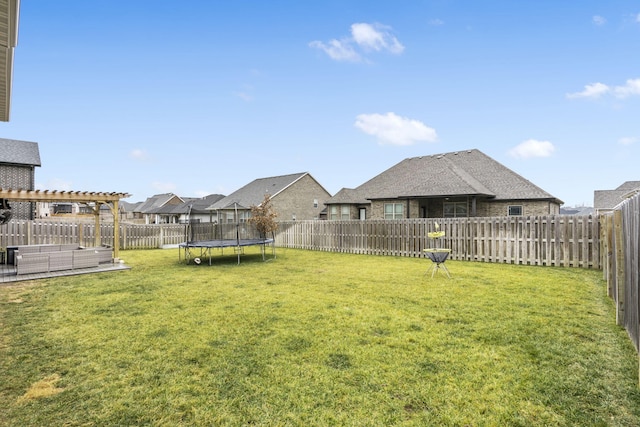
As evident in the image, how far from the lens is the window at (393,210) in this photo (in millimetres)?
22562

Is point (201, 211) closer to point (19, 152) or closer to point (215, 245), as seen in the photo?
point (19, 152)

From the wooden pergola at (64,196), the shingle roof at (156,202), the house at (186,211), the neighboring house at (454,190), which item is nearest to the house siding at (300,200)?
the neighboring house at (454,190)

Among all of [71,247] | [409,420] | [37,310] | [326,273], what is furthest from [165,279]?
[409,420]

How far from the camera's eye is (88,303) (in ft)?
23.1

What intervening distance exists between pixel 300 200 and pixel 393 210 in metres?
18.0

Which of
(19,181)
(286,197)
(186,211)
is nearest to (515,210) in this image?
(286,197)

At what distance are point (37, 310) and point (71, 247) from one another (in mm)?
7797

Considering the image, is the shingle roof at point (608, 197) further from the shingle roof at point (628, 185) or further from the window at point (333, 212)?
the window at point (333, 212)

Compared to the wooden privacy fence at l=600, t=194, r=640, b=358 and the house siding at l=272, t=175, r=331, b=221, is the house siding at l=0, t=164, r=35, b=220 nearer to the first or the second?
the house siding at l=272, t=175, r=331, b=221

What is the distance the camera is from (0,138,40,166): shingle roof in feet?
82.8

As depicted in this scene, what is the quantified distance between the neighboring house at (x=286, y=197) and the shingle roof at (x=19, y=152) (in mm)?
16597

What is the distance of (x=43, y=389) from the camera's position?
3.39 meters

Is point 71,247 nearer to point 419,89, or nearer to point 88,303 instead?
point 88,303

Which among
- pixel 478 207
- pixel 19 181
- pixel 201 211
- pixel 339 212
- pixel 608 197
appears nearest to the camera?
pixel 478 207
